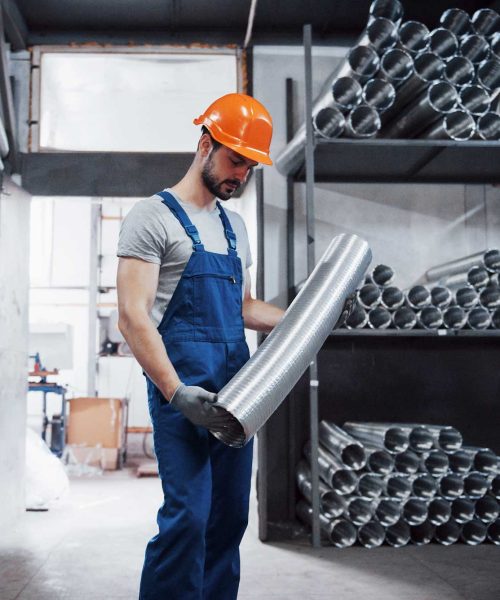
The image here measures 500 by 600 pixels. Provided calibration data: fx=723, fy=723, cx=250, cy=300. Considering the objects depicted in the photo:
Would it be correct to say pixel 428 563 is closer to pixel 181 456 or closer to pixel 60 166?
pixel 181 456

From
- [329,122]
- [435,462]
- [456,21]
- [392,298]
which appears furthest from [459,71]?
[435,462]

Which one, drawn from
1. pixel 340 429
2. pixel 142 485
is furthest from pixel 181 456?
pixel 142 485

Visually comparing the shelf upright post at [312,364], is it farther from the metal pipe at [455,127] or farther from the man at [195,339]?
the man at [195,339]

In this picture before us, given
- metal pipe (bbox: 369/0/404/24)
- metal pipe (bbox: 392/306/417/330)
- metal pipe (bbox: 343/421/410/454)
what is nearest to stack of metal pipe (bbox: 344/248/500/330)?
metal pipe (bbox: 392/306/417/330)

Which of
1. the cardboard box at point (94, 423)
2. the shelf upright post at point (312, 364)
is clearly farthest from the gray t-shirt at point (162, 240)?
the cardboard box at point (94, 423)

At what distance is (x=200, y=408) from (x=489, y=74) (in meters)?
3.16

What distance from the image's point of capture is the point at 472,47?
405 centimetres

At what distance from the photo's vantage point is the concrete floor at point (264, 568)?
3053mm

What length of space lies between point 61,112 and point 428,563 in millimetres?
3658

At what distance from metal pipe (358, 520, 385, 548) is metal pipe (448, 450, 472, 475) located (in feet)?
1.78

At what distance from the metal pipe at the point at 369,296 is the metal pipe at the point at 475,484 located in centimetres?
107

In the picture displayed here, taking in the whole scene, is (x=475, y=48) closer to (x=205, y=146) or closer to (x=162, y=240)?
(x=205, y=146)

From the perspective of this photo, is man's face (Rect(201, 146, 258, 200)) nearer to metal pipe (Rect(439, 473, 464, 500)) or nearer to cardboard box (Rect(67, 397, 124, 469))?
metal pipe (Rect(439, 473, 464, 500))

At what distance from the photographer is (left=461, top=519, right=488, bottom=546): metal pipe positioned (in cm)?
394
